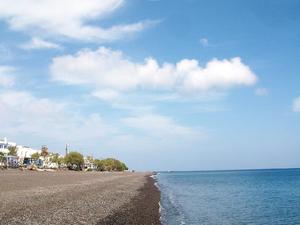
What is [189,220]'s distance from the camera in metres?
36.9

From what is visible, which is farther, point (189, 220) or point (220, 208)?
point (220, 208)

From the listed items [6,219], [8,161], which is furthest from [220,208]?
[8,161]

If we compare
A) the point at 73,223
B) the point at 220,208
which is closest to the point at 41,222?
the point at 73,223

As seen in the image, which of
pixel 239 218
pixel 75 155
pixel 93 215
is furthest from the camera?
pixel 75 155

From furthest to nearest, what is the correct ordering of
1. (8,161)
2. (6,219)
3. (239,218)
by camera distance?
(8,161)
(239,218)
(6,219)

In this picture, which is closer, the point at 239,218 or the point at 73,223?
the point at 73,223

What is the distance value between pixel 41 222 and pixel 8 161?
480ft

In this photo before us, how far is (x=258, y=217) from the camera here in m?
41.1

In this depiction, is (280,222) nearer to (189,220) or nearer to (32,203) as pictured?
(189,220)

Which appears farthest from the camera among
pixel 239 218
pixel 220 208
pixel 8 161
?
pixel 8 161

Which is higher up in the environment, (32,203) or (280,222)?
(32,203)

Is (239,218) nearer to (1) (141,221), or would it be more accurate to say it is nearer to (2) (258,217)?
(2) (258,217)

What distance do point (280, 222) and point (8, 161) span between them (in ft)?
464

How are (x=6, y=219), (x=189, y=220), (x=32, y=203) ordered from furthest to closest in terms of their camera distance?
(x=189, y=220) < (x=32, y=203) < (x=6, y=219)
